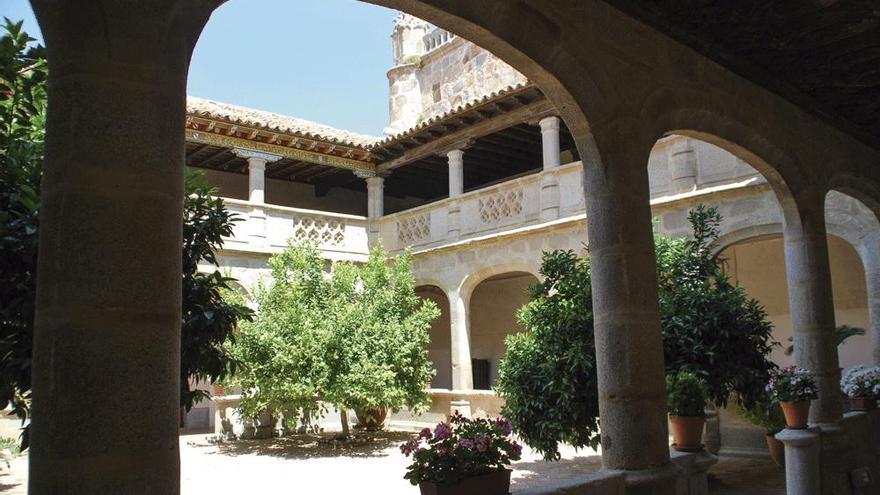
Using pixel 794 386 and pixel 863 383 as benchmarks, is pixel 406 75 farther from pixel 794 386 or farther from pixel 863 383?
pixel 794 386

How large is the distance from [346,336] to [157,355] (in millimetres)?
9345

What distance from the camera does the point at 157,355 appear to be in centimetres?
206

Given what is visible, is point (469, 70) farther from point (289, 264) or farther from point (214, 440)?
point (214, 440)

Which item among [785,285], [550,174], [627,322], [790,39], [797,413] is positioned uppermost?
[550,174]

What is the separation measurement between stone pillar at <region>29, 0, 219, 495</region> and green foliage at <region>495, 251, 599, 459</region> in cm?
432

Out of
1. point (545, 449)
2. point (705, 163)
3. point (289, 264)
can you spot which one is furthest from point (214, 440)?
point (705, 163)

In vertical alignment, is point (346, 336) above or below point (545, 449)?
above

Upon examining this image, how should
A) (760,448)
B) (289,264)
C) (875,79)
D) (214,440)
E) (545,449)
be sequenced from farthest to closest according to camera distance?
1. (214,440)
2. (289,264)
3. (760,448)
4. (545,449)
5. (875,79)

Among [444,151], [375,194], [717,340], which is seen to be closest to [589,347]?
[717,340]

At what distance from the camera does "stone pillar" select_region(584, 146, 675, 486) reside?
12.1 feet

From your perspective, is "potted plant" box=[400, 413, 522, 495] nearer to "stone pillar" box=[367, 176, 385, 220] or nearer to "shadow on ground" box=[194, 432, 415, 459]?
"shadow on ground" box=[194, 432, 415, 459]

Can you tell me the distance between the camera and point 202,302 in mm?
3926

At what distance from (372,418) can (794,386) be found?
834 cm

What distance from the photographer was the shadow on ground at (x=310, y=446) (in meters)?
11.3
